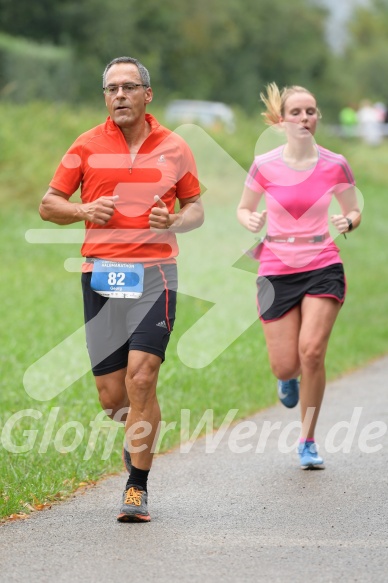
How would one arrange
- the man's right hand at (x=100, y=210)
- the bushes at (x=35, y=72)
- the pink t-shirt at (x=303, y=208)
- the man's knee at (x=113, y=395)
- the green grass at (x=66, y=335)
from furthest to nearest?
the bushes at (x=35, y=72), the green grass at (x=66, y=335), the pink t-shirt at (x=303, y=208), the man's knee at (x=113, y=395), the man's right hand at (x=100, y=210)

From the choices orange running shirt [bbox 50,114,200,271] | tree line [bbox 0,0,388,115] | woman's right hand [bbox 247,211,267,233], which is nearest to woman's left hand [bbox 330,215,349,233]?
woman's right hand [bbox 247,211,267,233]

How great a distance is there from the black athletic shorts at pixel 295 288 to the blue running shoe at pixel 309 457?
2.57ft

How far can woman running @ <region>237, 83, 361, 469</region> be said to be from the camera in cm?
772

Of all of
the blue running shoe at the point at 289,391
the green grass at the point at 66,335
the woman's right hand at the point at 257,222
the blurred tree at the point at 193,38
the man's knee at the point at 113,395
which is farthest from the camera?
the blurred tree at the point at 193,38

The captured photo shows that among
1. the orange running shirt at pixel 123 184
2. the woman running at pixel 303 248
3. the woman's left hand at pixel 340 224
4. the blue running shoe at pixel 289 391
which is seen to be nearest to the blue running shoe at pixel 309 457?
the woman running at pixel 303 248

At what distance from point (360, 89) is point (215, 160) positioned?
5343cm

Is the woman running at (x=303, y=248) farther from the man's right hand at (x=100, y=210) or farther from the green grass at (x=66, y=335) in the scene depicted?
the man's right hand at (x=100, y=210)

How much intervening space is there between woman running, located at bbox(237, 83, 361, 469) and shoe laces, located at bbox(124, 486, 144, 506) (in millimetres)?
1643

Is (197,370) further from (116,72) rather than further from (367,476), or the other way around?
(116,72)

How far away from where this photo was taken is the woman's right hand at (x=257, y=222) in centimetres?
767

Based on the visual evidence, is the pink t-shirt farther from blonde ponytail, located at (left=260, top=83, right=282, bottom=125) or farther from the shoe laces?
the shoe laces

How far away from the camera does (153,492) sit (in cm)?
725

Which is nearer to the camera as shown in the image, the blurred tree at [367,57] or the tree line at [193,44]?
the tree line at [193,44]

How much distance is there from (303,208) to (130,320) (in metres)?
1.67
